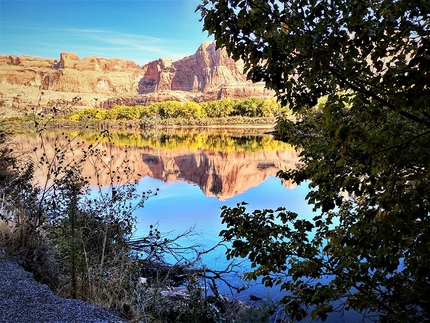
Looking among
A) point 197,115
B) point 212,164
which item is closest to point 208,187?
point 212,164

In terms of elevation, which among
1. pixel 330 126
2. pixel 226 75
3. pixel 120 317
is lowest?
pixel 120 317

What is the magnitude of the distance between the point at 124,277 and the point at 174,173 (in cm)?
1638

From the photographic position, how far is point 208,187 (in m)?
16.6

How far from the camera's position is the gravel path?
2748mm

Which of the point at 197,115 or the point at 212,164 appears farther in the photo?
the point at 197,115

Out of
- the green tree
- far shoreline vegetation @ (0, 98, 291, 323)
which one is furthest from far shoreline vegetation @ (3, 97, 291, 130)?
the green tree

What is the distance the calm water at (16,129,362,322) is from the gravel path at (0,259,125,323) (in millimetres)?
2201

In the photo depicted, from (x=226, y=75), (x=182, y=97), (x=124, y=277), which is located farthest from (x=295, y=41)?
(x=226, y=75)

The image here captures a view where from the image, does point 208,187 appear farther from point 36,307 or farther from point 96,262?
point 36,307

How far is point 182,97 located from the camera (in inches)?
6004

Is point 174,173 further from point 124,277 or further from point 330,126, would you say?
point 330,126

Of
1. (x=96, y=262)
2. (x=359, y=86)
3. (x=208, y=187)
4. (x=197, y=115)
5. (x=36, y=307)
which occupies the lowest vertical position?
(x=208, y=187)

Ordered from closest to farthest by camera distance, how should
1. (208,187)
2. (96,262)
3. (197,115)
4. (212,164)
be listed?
1. (96,262)
2. (208,187)
3. (212,164)
4. (197,115)

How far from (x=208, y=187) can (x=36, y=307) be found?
1376 centimetres
